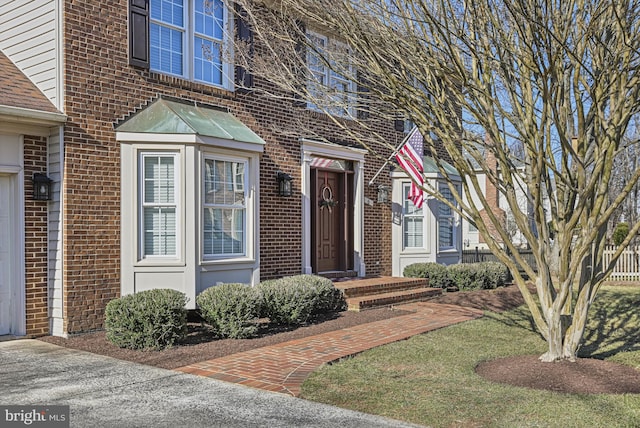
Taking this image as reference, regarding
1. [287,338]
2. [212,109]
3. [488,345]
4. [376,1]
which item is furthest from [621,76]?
[212,109]

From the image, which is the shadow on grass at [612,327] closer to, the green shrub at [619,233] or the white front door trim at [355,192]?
the white front door trim at [355,192]

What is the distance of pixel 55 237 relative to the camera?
28.3ft

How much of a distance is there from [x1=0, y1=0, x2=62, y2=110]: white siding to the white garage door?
1406 mm

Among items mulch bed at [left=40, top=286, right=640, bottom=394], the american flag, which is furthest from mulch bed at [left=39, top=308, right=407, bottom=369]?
the american flag

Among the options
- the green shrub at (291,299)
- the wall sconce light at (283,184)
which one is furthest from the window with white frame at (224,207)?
the wall sconce light at (283,184)

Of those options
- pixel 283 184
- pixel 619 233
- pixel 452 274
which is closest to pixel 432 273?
pixel 452 274

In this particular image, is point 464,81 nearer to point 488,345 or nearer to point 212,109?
point 488,345

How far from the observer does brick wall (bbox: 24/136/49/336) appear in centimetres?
852

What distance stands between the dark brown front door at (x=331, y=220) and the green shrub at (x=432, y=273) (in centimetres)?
159

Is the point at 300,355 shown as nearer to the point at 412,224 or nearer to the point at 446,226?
the point at 412,224

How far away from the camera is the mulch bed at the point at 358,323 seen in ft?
19.7

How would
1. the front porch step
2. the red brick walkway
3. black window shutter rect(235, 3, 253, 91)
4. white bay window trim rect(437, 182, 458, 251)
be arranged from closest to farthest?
the red brick walkway < black window shutter rect(235, 3, 253, 91) < the front porch step < white bay window trim rect(437, 182, 458, 251)

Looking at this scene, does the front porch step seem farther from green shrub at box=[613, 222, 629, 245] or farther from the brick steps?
green shrub at box=[613, 222, 629, 245]

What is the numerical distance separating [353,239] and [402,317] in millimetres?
3576
